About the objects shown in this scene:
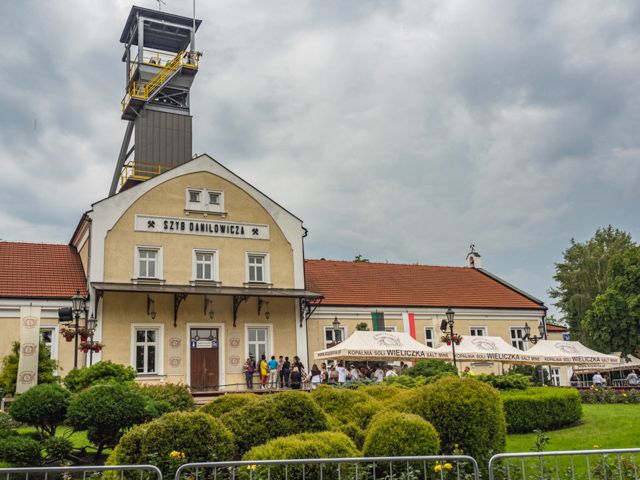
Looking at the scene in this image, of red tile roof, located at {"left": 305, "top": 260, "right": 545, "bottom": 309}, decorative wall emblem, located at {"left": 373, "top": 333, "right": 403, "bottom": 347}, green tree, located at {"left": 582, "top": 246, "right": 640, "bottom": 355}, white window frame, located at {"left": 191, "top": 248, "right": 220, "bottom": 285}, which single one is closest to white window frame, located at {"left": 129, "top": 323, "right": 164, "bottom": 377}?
white window frame, located at {"left": 191, "top": 248, "right": 220, "bottom": 285}

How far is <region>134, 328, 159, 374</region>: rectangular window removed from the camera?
24656mm

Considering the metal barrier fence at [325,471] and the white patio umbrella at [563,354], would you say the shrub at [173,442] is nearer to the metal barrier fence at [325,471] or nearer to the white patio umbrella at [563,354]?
the metal barrier fence at [325,471]

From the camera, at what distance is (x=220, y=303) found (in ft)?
87.1

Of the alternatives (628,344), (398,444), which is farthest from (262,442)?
(628,344)

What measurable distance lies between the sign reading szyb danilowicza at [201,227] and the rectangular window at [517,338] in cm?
1565

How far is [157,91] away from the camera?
36.2 meters

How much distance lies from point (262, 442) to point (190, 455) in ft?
4.66

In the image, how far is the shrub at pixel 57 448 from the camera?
1047 cm

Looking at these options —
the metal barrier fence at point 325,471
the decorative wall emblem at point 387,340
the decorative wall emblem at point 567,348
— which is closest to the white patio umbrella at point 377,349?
the decorative wall emblem at point 387,340

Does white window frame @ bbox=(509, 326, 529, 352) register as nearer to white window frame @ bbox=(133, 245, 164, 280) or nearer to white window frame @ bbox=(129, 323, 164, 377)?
white window frame @ bbox=(129, 323, 164, 377)

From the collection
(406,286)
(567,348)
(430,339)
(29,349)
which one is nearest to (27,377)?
(29,349)

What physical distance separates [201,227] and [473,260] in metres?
21.2

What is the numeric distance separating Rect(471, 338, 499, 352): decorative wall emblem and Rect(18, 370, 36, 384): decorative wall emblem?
17.0 metres

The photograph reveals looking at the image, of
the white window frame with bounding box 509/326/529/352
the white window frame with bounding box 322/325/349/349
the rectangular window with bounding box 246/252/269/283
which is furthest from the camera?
the white window frame with bounding box 509/326/529/352
